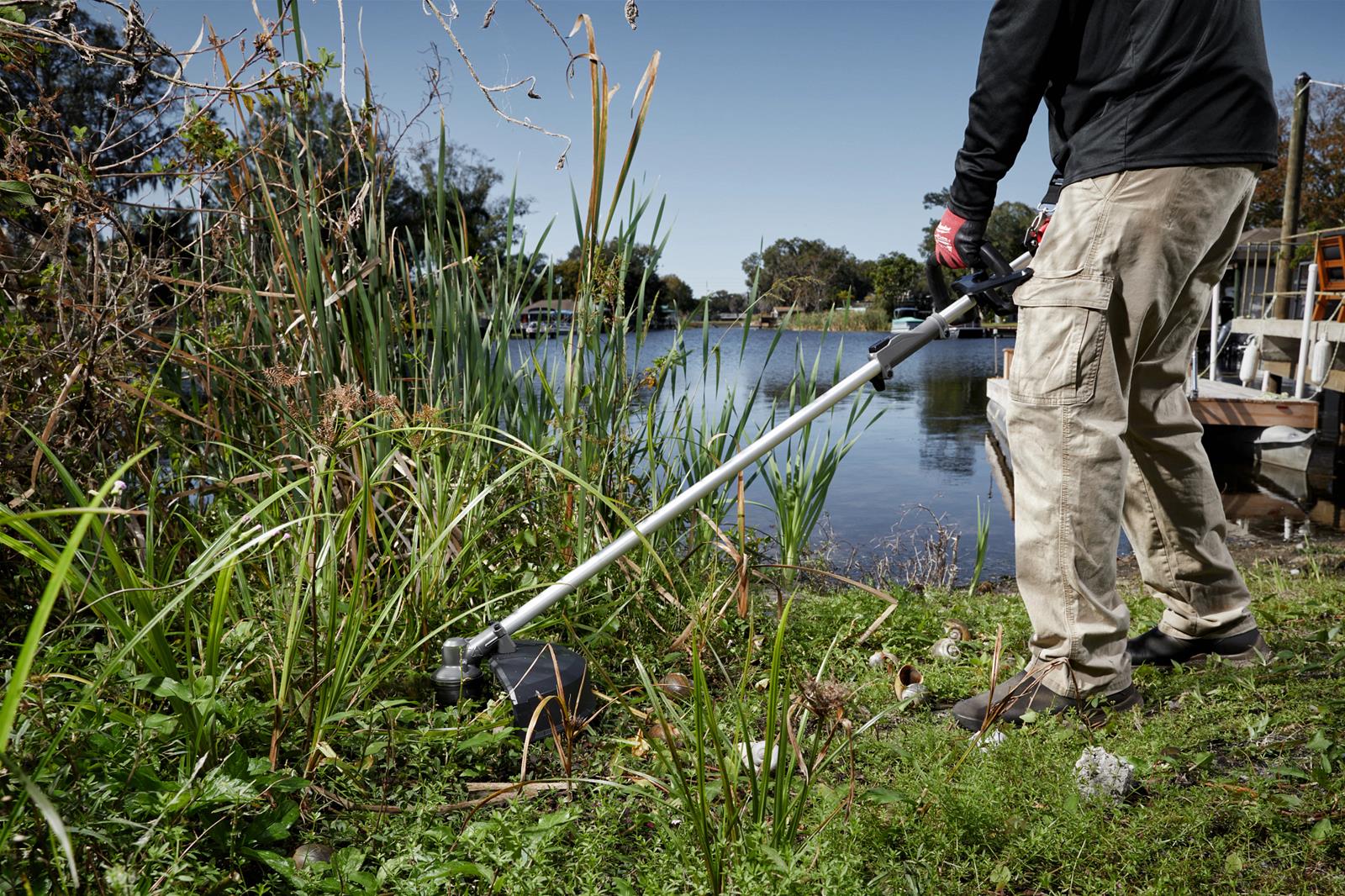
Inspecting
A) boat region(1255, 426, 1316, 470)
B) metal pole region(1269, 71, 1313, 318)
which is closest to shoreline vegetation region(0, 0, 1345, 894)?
boat region(1255, 426, 1316, 470)

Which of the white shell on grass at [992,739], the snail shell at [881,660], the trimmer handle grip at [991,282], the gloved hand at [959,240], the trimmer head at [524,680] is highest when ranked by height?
the gloved hand at [959,240]

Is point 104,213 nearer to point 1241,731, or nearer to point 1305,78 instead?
point 1241,731

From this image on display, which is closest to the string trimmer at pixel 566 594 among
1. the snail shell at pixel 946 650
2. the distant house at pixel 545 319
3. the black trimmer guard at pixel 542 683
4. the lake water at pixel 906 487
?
the black trimmer guard at pixel 542 683

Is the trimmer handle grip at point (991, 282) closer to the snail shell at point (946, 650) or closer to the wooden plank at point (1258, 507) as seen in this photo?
the snail shell at point (946, 650)

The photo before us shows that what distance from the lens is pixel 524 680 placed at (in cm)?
181

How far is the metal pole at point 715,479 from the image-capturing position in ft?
6.28

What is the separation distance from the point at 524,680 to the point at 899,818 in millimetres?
775

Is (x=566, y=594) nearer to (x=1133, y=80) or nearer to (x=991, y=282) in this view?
(x=991, y=282)

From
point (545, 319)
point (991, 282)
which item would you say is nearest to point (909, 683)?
point (991, 282)

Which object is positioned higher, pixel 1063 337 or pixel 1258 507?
pixel 1063 337

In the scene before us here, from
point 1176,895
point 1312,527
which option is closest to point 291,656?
point 1176,895

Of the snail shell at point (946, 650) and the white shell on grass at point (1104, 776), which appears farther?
the snail shell at point (946, 650)

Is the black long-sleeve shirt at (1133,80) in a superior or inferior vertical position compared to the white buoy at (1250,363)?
superior

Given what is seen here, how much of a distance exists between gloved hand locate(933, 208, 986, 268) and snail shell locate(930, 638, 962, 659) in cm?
108
